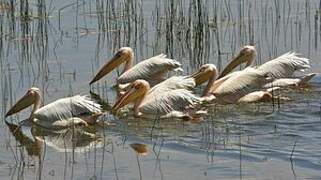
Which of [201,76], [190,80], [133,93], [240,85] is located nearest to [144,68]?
[201,76]

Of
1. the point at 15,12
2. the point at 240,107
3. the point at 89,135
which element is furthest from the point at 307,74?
the point at 15,12

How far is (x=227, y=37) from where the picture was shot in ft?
43.6

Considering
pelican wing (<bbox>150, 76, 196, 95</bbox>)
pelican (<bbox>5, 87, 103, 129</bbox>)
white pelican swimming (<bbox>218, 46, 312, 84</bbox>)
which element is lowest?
pelican (<bbox>5, 87, 103, 129</bbox>)

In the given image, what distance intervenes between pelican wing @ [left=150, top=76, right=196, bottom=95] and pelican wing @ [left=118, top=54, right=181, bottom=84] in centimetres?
66

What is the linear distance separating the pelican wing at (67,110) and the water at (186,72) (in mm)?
187

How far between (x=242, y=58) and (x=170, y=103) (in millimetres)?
1831

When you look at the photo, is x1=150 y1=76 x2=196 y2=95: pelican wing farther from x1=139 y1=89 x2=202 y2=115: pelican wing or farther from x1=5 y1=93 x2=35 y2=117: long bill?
x1=5 y1=93 x2=35 y2=117: long bill

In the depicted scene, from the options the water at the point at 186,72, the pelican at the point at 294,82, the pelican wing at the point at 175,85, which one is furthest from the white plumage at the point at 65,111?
the pelican at the point at 294,82

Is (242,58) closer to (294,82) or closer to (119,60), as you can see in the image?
(294,82)

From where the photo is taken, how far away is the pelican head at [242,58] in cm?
1168

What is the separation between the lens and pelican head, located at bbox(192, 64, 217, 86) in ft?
36.1

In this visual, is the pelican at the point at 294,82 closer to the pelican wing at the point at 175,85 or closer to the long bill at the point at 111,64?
the pelican wing at the point at 175,85

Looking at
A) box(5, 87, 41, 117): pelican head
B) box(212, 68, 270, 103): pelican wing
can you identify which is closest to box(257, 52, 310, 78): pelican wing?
box(212, 68, 270, 103): pelican wing

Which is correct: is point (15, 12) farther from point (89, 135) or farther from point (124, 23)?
point (89, 135)
